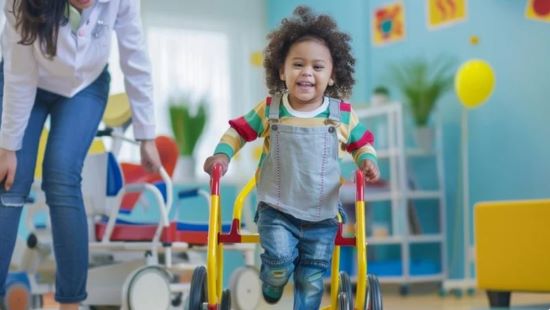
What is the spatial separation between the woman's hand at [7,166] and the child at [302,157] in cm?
52

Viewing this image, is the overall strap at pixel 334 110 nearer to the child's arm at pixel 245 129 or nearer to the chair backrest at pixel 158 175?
the child's arm at pixel 245 129

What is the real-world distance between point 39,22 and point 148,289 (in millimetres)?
1049

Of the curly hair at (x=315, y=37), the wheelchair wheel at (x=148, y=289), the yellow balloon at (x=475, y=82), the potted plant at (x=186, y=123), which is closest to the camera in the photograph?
the curly hair at (x=315, y=37)

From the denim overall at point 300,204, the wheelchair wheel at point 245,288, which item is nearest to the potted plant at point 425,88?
the wheelchair wheel at point 245,288

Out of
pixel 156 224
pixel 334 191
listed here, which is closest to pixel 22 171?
pixel 334 191

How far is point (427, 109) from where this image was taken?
190 inches

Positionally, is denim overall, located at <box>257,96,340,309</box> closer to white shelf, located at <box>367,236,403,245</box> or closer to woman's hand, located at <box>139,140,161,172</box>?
woman's hand, located at <box>139,140,161,172</box>

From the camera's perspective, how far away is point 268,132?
1940mm

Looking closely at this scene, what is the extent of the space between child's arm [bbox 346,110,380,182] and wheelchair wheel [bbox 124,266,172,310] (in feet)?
3.45

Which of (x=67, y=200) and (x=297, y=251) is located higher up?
(x=67, y=200)

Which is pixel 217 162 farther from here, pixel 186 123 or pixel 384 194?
pixel 186 123

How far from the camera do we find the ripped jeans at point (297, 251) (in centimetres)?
185

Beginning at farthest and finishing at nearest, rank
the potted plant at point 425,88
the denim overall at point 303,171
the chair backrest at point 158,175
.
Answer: the potted plant at point 425,88, the chair backrest at point 158,175, the denim overall at point 303,171

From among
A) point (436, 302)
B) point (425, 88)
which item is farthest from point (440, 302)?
point (425, 88)
